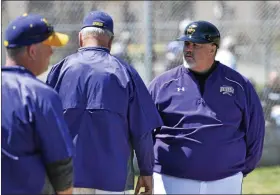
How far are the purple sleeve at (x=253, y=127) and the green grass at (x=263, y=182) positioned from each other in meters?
2.87

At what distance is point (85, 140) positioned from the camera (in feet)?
14.3

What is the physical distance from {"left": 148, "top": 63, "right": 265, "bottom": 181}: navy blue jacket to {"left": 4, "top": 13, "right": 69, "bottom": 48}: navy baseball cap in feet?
5.03

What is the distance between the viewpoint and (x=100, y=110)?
434cm

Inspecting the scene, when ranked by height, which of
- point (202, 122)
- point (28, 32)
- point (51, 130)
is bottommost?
point (202, 122)

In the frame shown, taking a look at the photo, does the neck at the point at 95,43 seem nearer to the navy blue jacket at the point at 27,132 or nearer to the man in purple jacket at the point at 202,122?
the man in purple jacket at the point at 202,122

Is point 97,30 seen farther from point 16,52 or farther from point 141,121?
point 16,52

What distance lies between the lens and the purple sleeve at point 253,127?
505cm

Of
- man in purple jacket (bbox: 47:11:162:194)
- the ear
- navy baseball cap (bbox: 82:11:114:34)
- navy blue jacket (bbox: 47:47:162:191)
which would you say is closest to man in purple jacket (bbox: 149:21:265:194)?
man in purple jacket (bbox: 47:11:162:194)

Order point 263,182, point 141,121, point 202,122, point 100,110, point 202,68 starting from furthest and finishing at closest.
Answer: point 263,182, point 202,68, point 202,122, point 141,121, point 100,110

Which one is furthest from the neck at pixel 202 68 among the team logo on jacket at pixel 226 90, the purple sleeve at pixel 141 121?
the purple sleeve at pixel 141 121

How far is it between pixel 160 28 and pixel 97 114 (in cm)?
504

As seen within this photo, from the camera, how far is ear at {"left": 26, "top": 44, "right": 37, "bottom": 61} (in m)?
3.53

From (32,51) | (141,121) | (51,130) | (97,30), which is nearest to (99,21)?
(97,30)

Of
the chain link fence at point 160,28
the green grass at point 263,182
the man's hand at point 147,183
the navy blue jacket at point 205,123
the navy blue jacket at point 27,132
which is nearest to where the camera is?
the navy blue jacket at point 27,132
